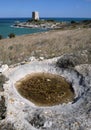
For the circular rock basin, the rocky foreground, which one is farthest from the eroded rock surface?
the circular rock basin

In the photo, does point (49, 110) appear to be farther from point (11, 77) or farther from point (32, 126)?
point (11, 77)

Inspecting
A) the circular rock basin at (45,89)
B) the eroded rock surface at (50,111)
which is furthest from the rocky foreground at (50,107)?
the circular rock basin at (45,89)

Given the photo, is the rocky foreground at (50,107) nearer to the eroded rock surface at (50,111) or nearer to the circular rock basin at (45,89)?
the eroded rock surface at (50,111)

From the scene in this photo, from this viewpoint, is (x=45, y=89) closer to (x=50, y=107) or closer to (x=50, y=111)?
(x=50, y=107)

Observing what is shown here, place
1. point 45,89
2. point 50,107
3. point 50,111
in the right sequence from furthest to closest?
point 45,89
point 50,107
point 50,111

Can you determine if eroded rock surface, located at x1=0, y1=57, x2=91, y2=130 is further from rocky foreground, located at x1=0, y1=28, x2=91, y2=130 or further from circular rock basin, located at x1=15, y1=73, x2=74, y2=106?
circular rock basin, located at x1=15, y1=73, x2=74, y2=106

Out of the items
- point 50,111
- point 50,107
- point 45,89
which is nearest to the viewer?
point 50,111

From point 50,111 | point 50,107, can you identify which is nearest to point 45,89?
point 50,107
